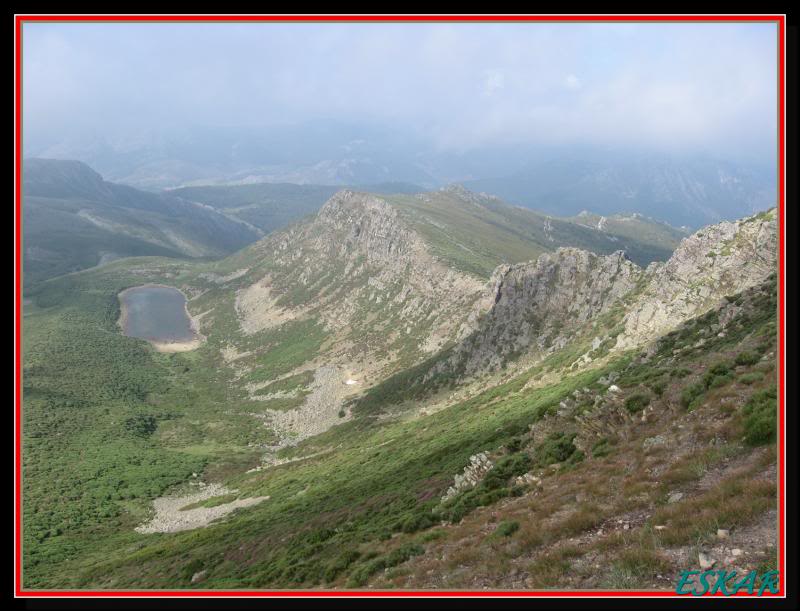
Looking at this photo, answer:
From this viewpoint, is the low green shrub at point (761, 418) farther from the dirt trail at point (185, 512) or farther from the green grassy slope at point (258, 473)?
the dirt trail at point (185, 512)

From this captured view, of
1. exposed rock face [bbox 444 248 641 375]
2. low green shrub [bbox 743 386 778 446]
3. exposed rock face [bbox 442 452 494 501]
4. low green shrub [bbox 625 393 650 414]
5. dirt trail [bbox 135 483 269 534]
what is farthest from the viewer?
exposed rock face [bbox 444 248 641 375]

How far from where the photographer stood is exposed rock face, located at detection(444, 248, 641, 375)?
84.9m

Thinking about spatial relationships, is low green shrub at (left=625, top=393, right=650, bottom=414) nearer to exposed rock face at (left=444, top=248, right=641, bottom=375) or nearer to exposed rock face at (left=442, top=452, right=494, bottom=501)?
exposed rock face at (left=442, top=452, right=494, bottom=501)

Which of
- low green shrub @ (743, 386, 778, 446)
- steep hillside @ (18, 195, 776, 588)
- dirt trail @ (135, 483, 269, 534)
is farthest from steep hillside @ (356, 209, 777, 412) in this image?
dirt trail @ (135, 483, 269, 534)

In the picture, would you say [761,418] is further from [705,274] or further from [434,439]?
[705,274]

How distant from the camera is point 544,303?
3765 inches

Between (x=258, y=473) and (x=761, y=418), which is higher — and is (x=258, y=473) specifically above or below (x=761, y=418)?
below

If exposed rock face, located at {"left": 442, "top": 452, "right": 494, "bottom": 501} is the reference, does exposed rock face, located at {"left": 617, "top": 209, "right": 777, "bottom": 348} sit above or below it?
above

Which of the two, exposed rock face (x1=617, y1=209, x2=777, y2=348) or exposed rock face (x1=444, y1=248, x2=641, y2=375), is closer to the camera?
exposed rock face (x1=617, y1=209, x2=777, y2=348)

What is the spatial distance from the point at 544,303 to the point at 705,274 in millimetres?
39982

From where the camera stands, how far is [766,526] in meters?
11.6

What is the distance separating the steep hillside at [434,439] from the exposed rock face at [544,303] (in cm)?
49

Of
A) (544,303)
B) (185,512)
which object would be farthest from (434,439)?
(544,303)

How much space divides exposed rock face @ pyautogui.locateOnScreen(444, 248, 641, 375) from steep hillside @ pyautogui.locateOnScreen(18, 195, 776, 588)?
0.49m
